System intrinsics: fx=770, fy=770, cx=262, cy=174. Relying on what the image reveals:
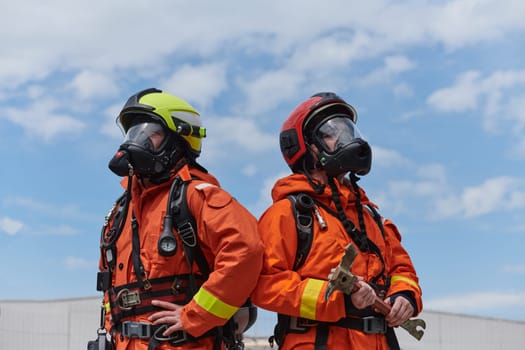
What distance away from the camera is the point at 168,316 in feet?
16.7

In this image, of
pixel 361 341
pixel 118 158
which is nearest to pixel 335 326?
pixel 361 341

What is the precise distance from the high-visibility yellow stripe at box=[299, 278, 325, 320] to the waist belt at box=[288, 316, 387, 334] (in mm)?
158

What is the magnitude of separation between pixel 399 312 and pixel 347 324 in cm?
39

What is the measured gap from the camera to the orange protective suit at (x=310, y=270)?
4848 mm

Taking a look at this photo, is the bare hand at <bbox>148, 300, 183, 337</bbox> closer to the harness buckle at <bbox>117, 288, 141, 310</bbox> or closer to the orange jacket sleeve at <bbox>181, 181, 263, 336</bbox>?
the orange jacket sleeve at <bbox>181, 181, 263, 336</bbox>

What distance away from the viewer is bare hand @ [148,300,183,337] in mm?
5055

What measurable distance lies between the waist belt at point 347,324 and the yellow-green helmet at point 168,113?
1558 millimetres

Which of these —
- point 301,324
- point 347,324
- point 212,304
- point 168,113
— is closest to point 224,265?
point 212,304

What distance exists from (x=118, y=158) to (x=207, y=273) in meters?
1.03

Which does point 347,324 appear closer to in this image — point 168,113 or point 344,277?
point 344,277

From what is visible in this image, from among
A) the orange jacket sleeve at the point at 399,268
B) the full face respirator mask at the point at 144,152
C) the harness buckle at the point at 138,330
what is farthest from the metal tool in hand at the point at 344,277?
the full face respirator mask at the point at 144,152

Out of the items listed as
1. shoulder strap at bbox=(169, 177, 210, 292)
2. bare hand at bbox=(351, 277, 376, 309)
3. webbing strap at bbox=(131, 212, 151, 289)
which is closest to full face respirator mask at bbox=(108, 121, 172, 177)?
shoulder strap at bbox=(169, 177, 210, 292)

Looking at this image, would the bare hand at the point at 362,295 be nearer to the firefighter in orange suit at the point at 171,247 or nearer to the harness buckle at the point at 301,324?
the harness buckle at the point at 301,324

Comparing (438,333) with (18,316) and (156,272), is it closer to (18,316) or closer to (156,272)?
(18,316)
